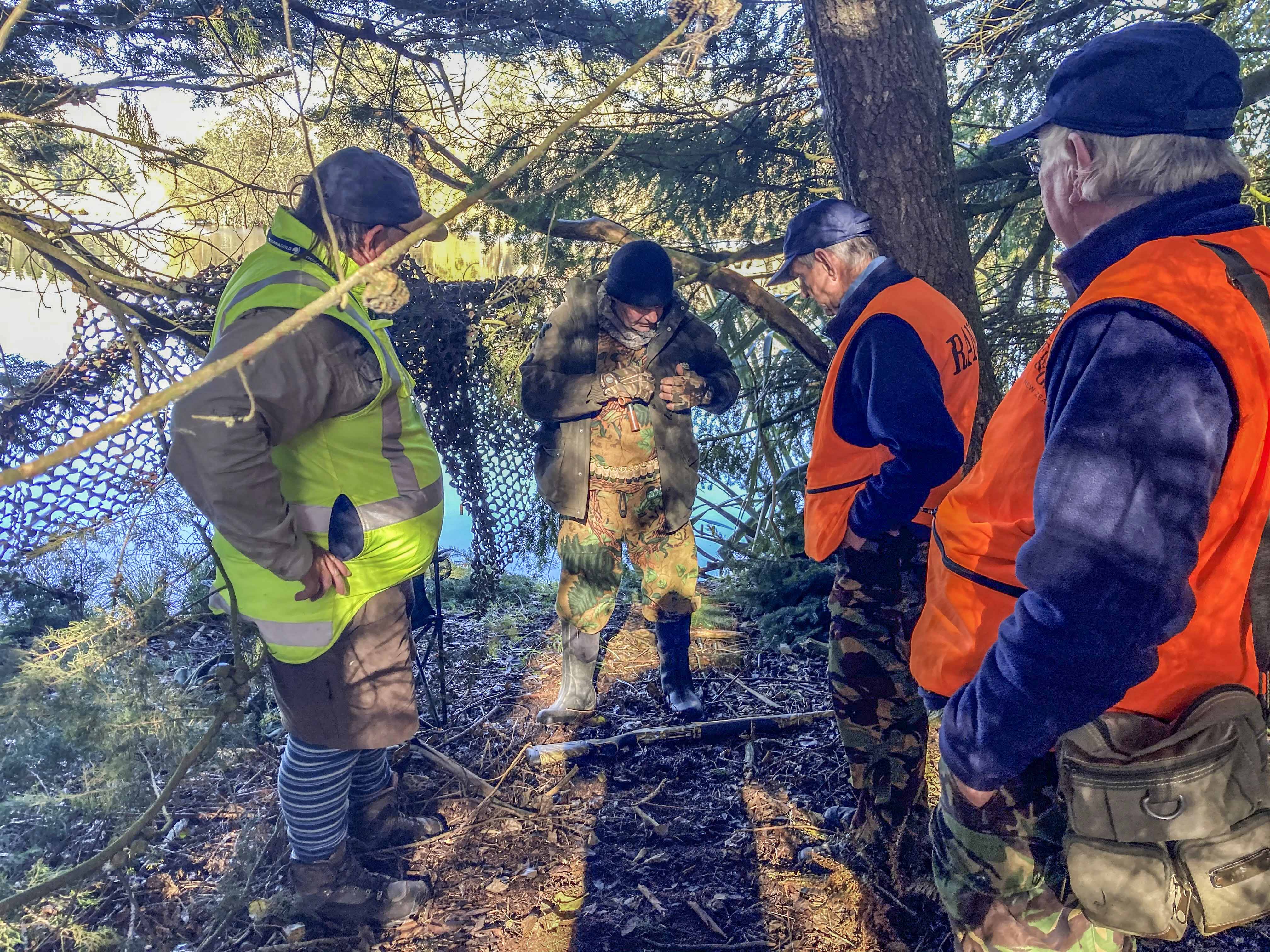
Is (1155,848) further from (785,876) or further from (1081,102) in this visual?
(785,876)

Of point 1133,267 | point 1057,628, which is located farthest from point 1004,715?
point 1133,267

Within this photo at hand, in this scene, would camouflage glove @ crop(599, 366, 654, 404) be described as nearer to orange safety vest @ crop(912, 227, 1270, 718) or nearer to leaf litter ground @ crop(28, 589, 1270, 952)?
leaf litter ground @ crop(28, 589, 1270, 952)

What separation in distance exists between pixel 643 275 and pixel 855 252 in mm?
1049

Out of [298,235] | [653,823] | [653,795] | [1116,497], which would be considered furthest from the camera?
[653,795]

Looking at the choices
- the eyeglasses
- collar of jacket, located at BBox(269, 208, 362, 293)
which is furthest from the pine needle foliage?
the eyeglasses

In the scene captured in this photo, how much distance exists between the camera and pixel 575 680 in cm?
393

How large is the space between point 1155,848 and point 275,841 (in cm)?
284

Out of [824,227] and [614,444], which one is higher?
[824,227]

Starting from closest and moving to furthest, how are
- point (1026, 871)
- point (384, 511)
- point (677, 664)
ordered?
point (1026, 871), point (384, 511), point (677, 664)

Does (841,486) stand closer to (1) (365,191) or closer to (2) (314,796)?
(1) (365,191)

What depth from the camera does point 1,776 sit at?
7.91 ft

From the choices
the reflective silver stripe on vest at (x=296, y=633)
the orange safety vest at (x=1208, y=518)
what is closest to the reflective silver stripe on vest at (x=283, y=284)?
the reflective silver stripe on vest at (x=296, y=633)

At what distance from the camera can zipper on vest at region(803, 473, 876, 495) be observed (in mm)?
2605

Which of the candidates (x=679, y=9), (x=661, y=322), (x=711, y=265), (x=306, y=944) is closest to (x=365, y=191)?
(x=679, y=9)
